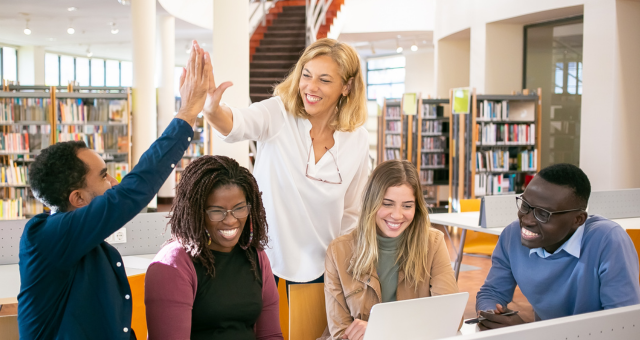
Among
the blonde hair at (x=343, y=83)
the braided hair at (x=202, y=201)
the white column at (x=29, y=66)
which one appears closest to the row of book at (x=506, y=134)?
the blonde hair at (x=343, y=83)

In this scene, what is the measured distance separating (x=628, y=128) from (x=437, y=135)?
338 centimetres

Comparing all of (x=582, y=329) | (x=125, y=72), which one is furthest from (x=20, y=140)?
(x=125, y=72)

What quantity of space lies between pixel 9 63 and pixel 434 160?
10697mm

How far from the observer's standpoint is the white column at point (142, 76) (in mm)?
8469

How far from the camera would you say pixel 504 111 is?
829 centimetres

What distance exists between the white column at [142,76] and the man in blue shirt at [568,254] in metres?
7.54

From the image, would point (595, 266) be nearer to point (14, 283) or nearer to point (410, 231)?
point (410, 231)

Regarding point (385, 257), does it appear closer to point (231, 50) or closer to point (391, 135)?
point (231, 50)

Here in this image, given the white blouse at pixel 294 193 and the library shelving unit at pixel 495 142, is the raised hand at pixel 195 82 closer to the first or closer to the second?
the white blouse at pixel 294 193

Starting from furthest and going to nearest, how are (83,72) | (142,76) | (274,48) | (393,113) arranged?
(83,72)
(393,113)
(274,48)
(142,76)

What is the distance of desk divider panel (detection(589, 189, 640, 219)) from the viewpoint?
174 inches

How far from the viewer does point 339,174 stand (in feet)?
6.72

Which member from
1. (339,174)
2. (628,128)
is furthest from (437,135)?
(339,174)

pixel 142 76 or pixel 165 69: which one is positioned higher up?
pixel 165 69
